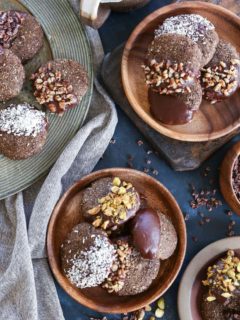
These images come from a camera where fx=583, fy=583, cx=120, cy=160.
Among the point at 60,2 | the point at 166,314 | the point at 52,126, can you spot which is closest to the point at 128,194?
the point at 52,126

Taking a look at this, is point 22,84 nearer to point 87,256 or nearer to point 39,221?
point 39,221

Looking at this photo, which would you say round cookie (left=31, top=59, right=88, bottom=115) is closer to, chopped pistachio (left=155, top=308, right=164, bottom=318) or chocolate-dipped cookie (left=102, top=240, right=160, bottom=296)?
chocolate-dipped cookie (left=102, top=240, right=160, bottom=296)

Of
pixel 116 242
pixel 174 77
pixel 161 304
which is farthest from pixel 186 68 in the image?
pixel 161 304

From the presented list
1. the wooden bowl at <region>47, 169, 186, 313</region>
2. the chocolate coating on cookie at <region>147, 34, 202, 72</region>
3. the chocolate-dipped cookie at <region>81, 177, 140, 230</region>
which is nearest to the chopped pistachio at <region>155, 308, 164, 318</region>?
the wooden bowl at <region>47, 169, 186, 313</region>

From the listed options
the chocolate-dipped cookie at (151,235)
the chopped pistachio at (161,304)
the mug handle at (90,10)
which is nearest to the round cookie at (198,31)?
the mug handle at (90,10)

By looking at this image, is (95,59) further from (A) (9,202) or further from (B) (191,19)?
(A) (9,202)

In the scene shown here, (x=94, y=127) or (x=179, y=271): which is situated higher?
(x=94, y=127)
